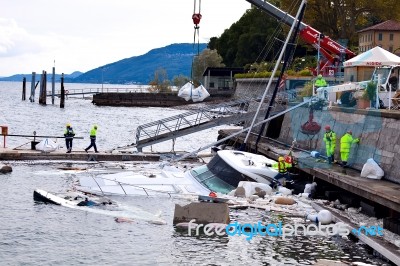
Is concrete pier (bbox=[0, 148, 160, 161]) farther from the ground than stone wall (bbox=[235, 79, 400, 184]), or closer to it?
closer to it

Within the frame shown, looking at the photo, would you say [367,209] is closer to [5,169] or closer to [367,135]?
[367,135]

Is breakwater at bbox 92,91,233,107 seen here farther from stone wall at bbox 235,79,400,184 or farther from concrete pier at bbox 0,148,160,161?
stone wall at bbox 235,79,400,184

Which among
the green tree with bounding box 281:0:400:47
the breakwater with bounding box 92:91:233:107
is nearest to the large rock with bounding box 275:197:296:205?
the green tree with bounding box 281:0:400:47

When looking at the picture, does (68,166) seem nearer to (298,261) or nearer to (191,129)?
(191,129)

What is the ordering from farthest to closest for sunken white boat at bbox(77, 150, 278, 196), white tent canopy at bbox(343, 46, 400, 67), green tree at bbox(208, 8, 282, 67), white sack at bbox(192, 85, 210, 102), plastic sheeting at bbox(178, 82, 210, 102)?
green tree at bbox(208, 8, 282, 67), plastic sheeting at bbox(178, 82, 210, 102), white sack at bbox(192, 85, 210, 102), white tent canopy at bbox(343, 46, 400, 67), sunken white boat at bbox(77, 150, 278, 196)

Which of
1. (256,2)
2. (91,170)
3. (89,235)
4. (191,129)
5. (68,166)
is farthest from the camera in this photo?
(256,2)

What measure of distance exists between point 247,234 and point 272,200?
14.1ft

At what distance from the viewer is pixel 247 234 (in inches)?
907

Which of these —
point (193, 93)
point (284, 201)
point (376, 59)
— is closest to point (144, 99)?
point (193, 93)

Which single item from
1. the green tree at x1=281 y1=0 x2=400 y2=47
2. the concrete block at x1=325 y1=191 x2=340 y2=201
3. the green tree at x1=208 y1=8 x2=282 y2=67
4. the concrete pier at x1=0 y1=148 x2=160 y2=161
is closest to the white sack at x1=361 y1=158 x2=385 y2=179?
the concrete block at x1=325 y1=191 x2=340 y2=201

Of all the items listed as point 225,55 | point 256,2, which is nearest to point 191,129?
point 256,2

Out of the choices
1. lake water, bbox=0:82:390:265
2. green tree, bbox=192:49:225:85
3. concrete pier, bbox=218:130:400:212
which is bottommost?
lake water, bbox=0:82:390:265

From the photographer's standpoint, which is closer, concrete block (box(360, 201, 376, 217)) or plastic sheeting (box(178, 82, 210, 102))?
concrete block (box(360, 201, 376, 217))

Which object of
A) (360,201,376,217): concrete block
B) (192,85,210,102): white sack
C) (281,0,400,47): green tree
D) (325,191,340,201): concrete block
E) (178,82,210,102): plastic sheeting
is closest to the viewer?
(360,201,376,217): concrete block
